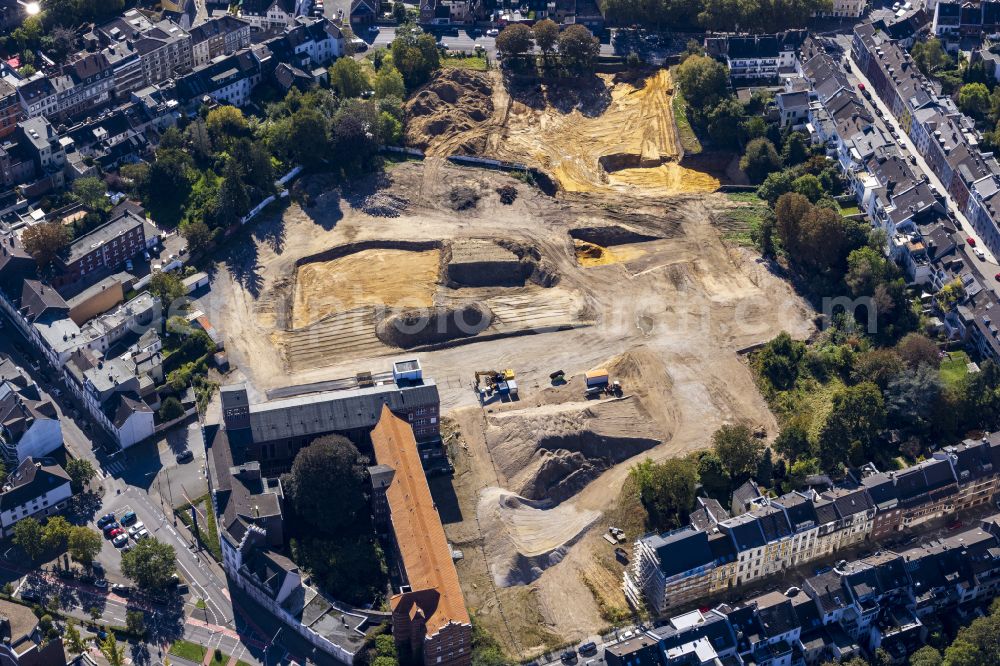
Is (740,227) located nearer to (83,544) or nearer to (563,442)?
(563,442)

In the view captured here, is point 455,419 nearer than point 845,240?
Yes

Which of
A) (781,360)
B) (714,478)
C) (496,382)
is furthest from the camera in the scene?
(781,360)

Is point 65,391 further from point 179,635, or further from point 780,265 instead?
point 780,265

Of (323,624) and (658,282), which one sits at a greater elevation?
(658,282)

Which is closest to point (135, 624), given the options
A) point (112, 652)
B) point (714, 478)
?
point (112, 652)

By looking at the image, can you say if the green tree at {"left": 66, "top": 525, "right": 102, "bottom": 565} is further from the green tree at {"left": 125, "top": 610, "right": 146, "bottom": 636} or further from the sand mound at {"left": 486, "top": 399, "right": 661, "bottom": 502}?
the sand mound at {"left": 486, "top": 399, "right": 661, "bottom": 502}

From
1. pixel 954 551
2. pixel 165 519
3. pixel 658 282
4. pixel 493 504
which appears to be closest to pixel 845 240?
pixel 658 282

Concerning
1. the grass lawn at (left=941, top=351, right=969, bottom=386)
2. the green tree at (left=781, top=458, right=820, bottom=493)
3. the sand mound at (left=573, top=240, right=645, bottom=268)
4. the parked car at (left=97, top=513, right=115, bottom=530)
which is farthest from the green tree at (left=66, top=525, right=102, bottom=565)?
the grass lawn at (left=941, top=351, right=969, bottom=386)
